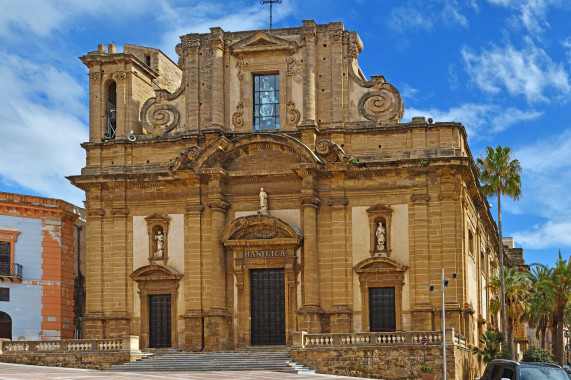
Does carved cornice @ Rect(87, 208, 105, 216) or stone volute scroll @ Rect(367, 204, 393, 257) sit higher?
carved cornice @ Rect(87, 208, 105, 216)

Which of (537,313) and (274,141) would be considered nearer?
(274,141)

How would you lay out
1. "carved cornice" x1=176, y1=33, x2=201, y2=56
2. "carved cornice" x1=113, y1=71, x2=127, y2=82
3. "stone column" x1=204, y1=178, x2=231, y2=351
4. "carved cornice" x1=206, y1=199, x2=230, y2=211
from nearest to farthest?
"stone column" x1=204, y1=178, x2=231, y2=351 → "carved cornice" x1=206, y1=199, x2=230, y2=211 → "carved cornice" x1=176, y1=33, x2=201, y2=56 → "carved cornice" x1=113, y1=71, x2=127, y2=82

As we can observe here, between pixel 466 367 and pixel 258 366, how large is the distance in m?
8.84

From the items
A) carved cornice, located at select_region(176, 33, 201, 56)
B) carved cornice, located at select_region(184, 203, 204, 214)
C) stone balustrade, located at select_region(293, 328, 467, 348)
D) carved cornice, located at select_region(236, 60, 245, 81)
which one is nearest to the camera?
stone balustrade, located at select_region(293, 328, 467, 348)

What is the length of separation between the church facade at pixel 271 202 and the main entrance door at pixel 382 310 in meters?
0.06

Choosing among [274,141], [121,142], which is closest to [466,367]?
[274,141]

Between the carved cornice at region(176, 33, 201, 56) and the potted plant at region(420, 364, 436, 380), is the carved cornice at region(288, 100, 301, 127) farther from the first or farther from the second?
the potted plant at region(420, 364, 436, 380)

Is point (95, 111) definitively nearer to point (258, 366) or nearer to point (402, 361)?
point (258, 366)

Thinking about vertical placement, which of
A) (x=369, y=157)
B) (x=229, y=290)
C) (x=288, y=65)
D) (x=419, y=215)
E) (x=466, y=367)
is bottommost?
(x=466, y=367)

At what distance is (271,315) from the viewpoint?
4266 cm

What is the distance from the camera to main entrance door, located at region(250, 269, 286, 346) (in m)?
42.5

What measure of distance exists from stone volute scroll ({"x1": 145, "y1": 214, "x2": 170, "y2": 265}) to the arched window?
4.98 m

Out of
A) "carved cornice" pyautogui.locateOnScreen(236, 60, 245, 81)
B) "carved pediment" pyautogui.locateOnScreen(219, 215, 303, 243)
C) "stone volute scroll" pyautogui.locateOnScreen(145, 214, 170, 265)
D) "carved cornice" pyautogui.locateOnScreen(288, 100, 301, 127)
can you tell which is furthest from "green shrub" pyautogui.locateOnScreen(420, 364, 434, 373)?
"carved cornice" pyautogui.locateOnScreen(236, 60, 245, 81)

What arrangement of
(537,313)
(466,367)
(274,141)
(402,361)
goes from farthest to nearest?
(537,313)
(274,141)
(466,367)
(402,361)
